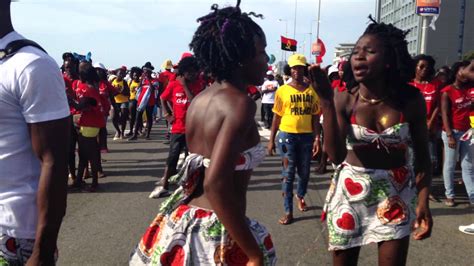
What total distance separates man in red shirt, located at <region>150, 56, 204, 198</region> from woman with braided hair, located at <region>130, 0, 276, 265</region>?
4624 mm

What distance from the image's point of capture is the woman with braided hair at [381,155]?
2779 mm

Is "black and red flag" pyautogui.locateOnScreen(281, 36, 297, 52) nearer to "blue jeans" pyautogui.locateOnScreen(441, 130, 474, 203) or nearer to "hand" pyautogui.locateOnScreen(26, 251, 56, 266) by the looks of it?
"blue jeans" pyautogui.locateOnScreen(441, 130, 474, 203)

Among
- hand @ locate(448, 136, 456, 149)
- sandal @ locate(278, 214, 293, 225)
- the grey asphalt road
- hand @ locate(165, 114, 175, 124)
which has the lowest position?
the grey asphalt road

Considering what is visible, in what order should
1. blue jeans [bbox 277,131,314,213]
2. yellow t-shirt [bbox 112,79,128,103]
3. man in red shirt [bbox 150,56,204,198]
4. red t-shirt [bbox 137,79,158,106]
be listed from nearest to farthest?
blue jeans [bbox 277,131,314,213] → man in red shirt [bbox 150,56,204,198] → red t-shirt [bbox 137,79,158,106] → yellow t-shirt [bbox 112,79,128,103]

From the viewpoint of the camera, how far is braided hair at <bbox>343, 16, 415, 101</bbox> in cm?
283

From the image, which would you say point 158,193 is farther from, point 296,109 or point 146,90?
point 146,90

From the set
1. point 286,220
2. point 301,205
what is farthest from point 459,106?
point 286,220

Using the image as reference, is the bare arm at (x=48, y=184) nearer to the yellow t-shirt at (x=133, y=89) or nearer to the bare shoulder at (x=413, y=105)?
the bare shoulder at (x=413, y=105)

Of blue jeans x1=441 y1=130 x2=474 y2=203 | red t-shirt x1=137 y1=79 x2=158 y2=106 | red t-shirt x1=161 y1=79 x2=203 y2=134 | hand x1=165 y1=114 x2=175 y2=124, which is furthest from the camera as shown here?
red t-shirt x1=137 y1=79 x2=158 y2=106

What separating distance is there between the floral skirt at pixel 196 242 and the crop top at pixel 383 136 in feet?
3.55

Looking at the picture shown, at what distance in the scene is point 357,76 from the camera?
2.84m

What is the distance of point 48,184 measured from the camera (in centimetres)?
183

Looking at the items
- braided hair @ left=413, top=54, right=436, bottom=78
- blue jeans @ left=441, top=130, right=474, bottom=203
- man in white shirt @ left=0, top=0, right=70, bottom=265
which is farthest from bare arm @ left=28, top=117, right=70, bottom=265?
braided hair @ left=413, top=54, right=436, bottom=78

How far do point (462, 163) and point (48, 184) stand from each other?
18.1ft
